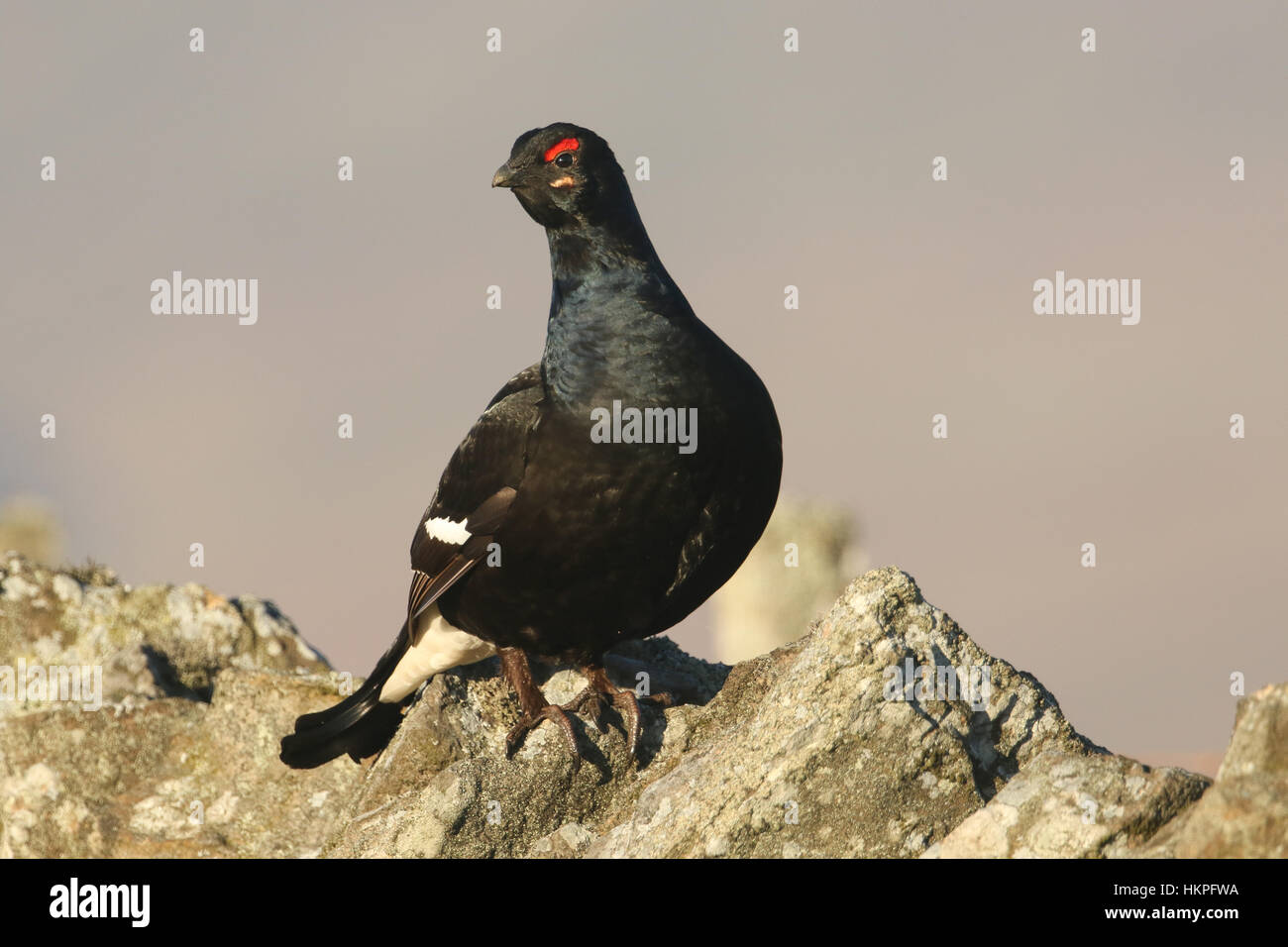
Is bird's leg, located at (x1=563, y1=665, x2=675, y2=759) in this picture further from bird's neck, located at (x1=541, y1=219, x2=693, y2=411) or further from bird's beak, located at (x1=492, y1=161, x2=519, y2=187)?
bird's beak, located at (x1=492, y1=161, x2=519, y2=187)

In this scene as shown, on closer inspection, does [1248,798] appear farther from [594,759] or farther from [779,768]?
[594,759]

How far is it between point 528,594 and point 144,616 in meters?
5.88

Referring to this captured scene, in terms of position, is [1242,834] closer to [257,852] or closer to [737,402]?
[737,402]

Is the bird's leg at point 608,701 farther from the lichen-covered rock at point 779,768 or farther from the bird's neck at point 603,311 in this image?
the bird's neck at point 603,311

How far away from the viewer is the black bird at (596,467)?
7.55 meters

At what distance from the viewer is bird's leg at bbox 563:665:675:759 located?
8.27 metres

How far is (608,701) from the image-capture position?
27.9 feet

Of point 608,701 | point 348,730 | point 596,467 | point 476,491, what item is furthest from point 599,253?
point 348,730

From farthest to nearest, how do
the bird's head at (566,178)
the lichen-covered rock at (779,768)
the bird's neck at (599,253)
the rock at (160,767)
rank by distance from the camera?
the rock at (160,767) < the bird's head at (566,178) < the bird's neck at (599,253) < the lichen-covered rock at (779,768)

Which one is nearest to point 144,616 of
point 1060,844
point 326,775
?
point 326,775

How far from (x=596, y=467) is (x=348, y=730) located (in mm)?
3407

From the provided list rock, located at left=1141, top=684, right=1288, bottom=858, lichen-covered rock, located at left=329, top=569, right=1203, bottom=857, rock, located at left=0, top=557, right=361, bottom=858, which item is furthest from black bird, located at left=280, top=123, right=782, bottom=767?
rock, located at left=1141, top=684, right=1288, bottom=858

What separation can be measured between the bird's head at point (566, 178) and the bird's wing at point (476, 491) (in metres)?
1.09

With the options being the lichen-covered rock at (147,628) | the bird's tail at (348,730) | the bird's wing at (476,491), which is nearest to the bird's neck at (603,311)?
the bird's wing at (476,491)
